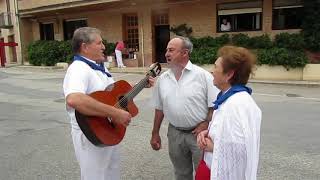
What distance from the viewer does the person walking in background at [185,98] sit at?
12.7 ft

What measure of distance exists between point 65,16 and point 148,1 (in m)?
8.57

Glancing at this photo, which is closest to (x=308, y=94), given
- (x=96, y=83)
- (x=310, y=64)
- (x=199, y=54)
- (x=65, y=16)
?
(x=310, y=64)

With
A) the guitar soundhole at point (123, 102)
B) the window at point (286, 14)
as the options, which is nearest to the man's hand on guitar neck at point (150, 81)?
the guitar soundhole at point (123, 102)

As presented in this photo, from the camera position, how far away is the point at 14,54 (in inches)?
1447

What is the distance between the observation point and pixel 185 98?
3877mm

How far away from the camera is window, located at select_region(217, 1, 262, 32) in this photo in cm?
2050

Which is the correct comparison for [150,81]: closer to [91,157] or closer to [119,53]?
[91,157]

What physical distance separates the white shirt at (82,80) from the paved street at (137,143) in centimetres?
223

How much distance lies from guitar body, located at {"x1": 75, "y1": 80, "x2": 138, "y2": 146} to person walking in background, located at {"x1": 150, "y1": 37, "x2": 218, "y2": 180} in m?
0.53

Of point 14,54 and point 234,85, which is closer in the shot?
point 234,85

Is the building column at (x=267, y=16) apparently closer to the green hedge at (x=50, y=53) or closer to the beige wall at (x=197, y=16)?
the beige wall at (x=197, y=16)

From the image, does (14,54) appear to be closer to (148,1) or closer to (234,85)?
(148,1)

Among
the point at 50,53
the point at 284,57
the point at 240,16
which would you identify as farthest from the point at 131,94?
the point at 50,53

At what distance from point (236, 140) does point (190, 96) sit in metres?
1.41
